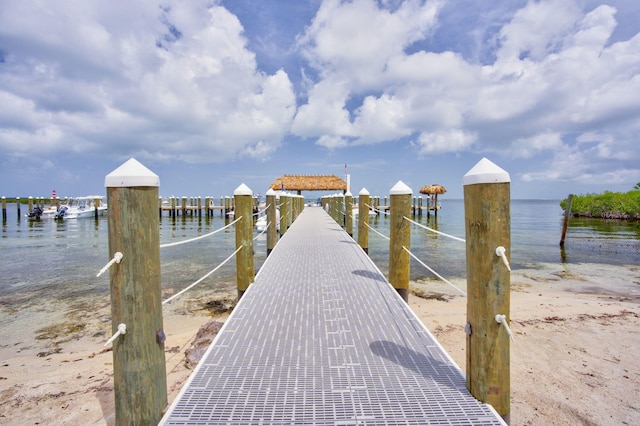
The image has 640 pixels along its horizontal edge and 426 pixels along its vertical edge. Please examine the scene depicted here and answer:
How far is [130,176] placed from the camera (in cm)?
194

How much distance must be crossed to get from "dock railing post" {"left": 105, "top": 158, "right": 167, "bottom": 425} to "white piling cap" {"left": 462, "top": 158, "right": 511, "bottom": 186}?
1.96 m

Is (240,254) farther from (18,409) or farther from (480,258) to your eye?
(480,258)

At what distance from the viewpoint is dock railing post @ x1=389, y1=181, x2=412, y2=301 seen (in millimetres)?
4770

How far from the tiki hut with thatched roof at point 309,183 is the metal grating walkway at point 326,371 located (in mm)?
31303

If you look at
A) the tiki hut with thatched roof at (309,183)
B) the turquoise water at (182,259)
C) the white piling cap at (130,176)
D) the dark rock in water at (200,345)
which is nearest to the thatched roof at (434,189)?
the tiki hut with thatched roof at (309,183)

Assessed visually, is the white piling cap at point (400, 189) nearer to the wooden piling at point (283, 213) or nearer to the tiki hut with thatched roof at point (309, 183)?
the wooden piling at point (283, 213)

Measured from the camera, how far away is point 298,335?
3.00 metres

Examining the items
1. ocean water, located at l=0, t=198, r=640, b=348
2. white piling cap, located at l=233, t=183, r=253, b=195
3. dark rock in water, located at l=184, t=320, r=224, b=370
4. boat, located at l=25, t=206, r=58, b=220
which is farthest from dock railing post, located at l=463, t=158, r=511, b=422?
boat, located at l=25, t=206, r=58, b=220

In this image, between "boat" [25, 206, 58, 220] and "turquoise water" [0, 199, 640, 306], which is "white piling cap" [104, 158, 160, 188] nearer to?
"turquoise water" [0, 199, 640, 306]

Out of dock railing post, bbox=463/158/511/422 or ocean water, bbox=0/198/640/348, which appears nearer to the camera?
dock railing post, bbox=463/158/511/422

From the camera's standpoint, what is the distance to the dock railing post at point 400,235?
477cm

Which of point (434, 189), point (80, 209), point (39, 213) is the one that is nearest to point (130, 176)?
point (80, 209)

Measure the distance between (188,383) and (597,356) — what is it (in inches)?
208

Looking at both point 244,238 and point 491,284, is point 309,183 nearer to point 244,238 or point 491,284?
point 244,238
